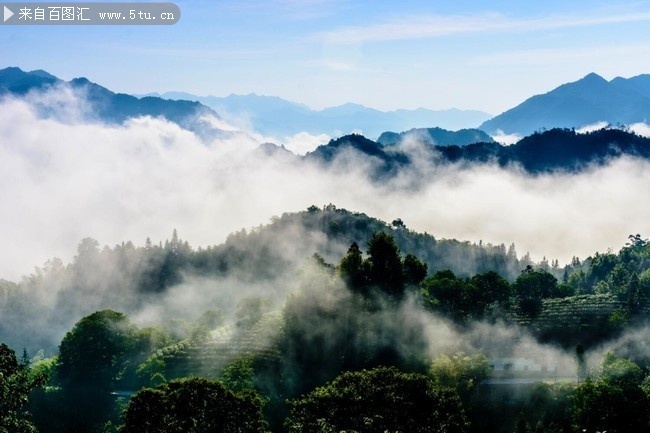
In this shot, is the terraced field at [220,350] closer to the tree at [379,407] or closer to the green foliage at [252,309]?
the green foliage at [252,309]

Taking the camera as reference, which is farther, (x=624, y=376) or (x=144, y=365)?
(x=144, y=365)

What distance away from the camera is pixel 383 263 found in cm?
8781

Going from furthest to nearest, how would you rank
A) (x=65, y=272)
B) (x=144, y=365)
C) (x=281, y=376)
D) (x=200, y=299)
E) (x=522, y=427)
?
1. (x=65, y=272)
2. (x=200, y=299)
3. (x=144, y=365)
4. (x=281, y=376)
5. (x=522, y=427)

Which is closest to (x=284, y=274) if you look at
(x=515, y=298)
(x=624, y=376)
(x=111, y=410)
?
(x=515, y=298)

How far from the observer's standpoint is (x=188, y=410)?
51.8m

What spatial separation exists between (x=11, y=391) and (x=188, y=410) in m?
15.1

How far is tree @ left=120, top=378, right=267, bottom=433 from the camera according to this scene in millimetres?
51719

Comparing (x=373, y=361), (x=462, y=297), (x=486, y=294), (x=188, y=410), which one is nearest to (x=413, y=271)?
(x=462, y=297)

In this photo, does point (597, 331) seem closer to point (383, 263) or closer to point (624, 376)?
point (624, 376)

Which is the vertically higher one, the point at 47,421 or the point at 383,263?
the point at 383,263

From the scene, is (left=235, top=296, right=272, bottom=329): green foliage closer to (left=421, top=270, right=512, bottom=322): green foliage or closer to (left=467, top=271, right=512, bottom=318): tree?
(left=421, top=270, right=512, bottom=322): green foliage

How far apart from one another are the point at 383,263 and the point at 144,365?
118ft

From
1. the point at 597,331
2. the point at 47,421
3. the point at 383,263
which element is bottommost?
the point at 47,421

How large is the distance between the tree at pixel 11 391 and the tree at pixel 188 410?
38.6 ft
